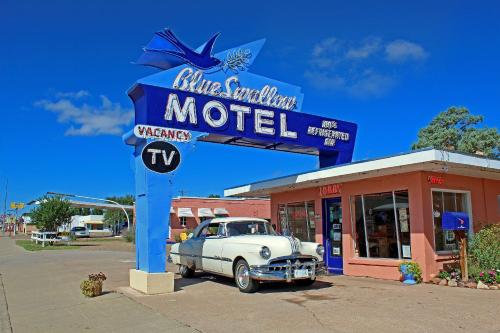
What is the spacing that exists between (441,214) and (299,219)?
17.6 feet

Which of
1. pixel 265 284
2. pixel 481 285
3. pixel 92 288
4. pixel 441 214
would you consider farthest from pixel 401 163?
pixel 92 288

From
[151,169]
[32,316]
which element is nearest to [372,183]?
[151,169]

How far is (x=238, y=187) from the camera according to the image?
1839 centimetres

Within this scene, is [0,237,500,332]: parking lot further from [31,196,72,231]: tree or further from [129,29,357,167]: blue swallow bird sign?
[31,196,72,231]: tree

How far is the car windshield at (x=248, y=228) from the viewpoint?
473 inches

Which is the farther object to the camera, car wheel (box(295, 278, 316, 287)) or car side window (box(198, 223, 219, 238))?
car side window (box(198, 223, 219, 238))

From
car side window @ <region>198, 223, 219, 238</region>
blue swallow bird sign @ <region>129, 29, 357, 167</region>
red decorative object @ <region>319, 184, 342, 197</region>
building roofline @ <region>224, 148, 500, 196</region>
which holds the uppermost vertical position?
blue swallow bird sign @ <region>129, 29, 357, 167</region>

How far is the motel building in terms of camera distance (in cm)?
1226

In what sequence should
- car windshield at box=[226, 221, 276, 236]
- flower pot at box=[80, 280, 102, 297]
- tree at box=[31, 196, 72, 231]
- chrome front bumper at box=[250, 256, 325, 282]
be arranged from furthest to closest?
tree at box=[31, 196, 72, 231] → car windshield at box=[226, 221, 276, 236] → flower pot at box=[80, 280, 102, 297] → chrome front bumper at box=[250, 256, 325, 282]

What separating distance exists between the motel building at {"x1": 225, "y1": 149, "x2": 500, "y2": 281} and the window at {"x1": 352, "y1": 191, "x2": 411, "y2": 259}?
0.03 meters

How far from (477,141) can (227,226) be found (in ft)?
122

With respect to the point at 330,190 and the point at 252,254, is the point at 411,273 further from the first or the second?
the point at 252,254

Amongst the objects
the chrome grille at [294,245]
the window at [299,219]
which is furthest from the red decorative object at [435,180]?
the window at [299,219]

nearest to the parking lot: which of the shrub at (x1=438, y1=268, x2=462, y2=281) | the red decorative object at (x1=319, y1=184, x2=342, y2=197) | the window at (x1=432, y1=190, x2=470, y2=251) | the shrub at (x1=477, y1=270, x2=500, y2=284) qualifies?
the shrub at (x1=477, y1=270, x2=500, y2=284)
